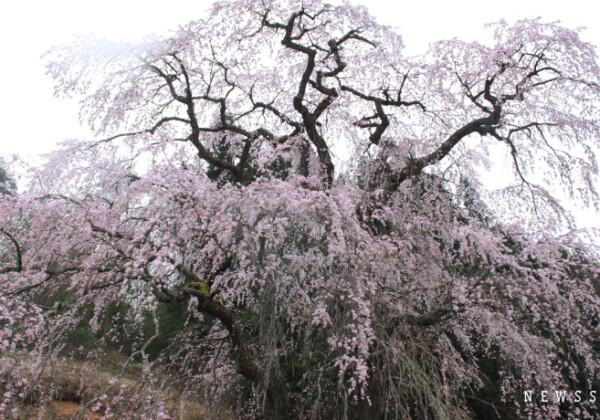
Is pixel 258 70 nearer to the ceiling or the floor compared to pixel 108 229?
nearer to the ceiling

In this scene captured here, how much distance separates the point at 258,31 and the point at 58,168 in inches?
161

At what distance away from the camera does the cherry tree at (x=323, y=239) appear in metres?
3.58

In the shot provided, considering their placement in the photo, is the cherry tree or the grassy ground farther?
the grassy ground

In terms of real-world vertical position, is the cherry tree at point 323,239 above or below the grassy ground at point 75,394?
above

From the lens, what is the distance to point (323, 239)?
4.38 meters

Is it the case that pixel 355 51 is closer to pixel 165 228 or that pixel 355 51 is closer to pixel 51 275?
pixel 165 228

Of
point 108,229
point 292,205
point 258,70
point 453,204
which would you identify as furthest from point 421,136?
point 108,229

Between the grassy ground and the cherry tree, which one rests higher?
the cherry tree

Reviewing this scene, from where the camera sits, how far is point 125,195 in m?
4.13

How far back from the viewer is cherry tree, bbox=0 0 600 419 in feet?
11.7

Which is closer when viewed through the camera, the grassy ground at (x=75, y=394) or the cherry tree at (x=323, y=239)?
the cherry tree at (x=323, y=239)

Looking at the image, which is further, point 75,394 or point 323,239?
point 75,394

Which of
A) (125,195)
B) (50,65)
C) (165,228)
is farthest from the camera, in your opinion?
(50,65)

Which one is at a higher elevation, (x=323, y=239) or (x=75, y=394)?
(x=323, y=239)
